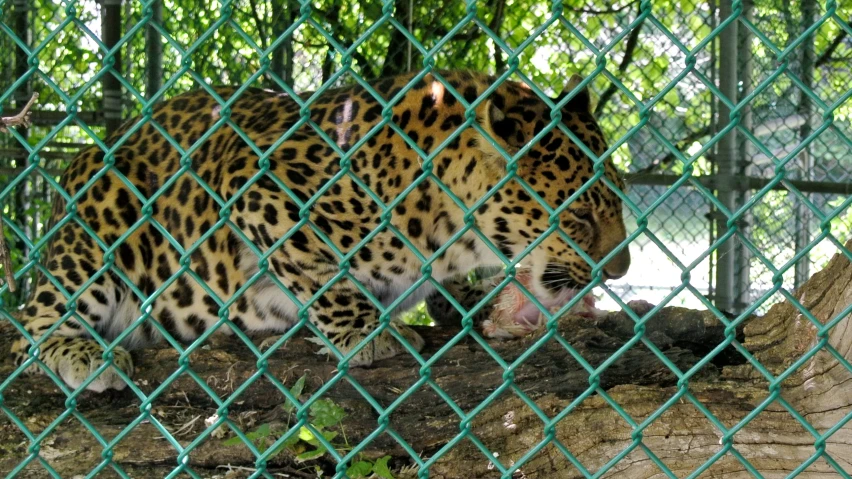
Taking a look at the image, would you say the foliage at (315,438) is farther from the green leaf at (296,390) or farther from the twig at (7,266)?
the twig at (7,266)

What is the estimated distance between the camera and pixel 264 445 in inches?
151

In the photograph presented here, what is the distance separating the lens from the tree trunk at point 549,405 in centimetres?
342

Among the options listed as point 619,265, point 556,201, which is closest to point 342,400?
point 556,201

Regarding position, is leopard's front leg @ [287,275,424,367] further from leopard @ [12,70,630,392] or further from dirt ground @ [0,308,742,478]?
dirt ground @ [0,308,742,478]

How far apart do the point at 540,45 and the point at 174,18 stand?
10.0 feet

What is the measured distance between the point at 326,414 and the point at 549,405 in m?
0.89

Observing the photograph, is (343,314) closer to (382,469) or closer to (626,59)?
(382,469)

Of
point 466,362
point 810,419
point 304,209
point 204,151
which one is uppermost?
point 204,151

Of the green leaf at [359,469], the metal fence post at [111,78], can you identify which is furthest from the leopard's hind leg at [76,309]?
the metal fence post at [111,78]

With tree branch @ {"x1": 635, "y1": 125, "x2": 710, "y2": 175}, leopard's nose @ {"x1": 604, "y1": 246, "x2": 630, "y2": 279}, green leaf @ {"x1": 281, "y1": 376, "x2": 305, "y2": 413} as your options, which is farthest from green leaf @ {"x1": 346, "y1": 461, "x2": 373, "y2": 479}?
tree branch @ {"x1": 635, "y1": 125, "x2": 710, "y2": 175}

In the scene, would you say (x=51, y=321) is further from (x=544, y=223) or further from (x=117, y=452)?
(x=544, y=223)

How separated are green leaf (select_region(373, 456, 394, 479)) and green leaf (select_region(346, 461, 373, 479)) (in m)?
0.03

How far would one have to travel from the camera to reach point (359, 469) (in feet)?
12.0

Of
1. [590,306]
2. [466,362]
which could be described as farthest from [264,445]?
[590,306]
